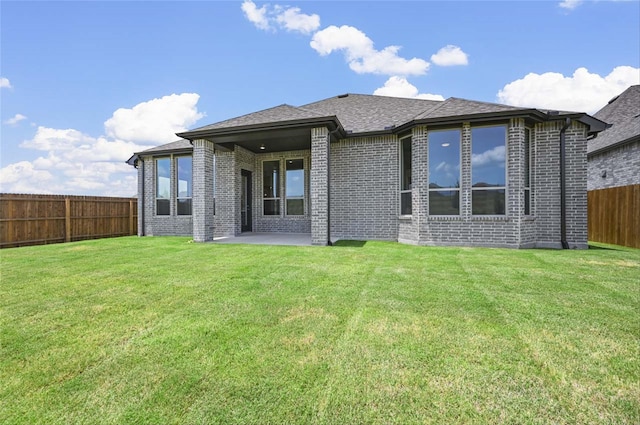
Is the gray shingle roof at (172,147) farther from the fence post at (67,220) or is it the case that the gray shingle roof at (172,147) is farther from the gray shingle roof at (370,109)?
the gray shingle roof at (370,109)

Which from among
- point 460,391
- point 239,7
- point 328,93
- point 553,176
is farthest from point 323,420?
point 328,93

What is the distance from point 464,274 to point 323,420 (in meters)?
4.04

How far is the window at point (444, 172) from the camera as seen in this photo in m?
8.00

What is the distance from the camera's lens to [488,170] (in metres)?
7.74

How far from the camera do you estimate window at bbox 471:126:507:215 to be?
25.1 ft

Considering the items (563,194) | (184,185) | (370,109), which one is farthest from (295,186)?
(563,194)

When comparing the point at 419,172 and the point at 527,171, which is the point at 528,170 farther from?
the point at 419,172

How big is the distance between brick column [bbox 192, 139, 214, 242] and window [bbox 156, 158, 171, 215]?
316 cm

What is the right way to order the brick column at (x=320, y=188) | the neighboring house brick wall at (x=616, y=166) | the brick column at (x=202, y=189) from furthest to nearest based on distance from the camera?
the neighboring house brick wall at (x=616, y=166)
the brick column at (x=202, y=189)
the brick column at (x=320, y=188)

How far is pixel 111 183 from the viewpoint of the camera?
1588 centimetres

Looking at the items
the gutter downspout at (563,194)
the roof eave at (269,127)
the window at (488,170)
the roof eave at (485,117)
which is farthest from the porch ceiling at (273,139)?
the gutter downspout at (563,194)

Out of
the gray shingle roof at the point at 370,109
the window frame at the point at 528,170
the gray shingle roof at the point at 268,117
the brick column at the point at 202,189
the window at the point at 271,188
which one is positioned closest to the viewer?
the window frame at the point at 528,170

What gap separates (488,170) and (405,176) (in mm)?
2296

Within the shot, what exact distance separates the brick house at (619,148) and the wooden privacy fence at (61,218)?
19976 mm
